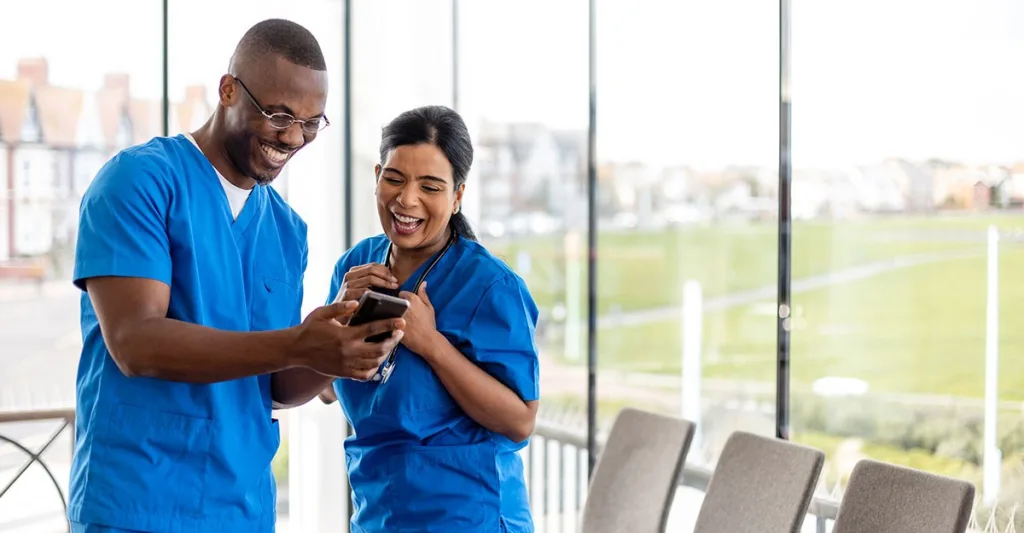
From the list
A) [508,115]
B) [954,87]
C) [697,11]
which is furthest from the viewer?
[508,115]

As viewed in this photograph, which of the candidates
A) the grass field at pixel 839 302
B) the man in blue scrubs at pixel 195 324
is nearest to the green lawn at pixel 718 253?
the grass field at pixel 839 302

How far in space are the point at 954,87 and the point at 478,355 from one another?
6.98ft

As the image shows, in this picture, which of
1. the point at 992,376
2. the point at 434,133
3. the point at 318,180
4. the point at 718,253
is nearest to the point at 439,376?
the point at 434,133

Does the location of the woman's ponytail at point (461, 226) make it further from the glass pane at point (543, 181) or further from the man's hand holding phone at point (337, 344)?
the glass pane at point (543, 181)

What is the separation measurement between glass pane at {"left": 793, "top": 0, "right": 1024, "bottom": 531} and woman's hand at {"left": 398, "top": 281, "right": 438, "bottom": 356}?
2076mm

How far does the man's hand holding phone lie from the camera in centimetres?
131

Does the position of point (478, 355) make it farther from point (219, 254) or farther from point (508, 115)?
point (508, 115)

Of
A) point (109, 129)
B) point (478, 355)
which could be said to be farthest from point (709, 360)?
point (109, 129)

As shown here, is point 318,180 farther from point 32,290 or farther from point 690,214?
point 690,214

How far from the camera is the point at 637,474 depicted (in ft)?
10.2

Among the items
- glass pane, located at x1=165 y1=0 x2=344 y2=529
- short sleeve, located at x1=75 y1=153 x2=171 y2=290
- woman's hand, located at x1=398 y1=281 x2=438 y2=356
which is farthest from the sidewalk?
short sleeve, located at x1=75 y1=153 x2=171 y2=290

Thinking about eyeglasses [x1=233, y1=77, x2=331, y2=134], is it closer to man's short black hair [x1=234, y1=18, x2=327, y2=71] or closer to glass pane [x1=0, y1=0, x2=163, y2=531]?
man's short black hair [x1=234, y1=18, x2=327, y2=71]

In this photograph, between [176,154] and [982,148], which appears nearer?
[176,154]

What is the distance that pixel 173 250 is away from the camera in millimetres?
1408
